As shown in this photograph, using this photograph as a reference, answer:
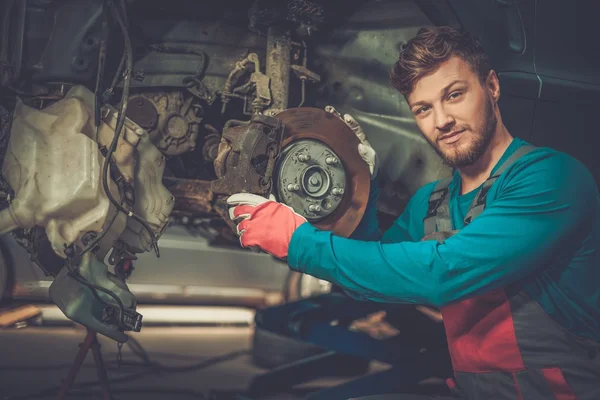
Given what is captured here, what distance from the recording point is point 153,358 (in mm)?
2490

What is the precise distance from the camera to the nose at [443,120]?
1.26 meters

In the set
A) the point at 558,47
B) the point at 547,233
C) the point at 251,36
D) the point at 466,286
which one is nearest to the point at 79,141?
the point at 251,36

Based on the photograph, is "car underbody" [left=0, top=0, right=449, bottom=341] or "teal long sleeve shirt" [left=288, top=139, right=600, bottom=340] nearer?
"teal long sleeve shirt" [left=288, top=139, right=600, bottom=340]

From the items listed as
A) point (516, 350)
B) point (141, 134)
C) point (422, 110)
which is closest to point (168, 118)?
point (141, 134)

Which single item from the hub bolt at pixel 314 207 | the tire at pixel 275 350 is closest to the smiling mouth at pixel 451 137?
the hub bolt at pixel 314 207

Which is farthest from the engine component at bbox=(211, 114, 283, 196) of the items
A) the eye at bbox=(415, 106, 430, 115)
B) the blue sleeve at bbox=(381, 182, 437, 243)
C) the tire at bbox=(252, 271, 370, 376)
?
the tire at bbox=(252, 271, 370, 376)

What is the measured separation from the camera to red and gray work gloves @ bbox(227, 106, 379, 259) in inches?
45.1

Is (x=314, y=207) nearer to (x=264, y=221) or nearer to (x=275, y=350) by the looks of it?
(x=264, y=221)

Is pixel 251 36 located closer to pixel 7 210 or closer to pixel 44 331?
pixel 7 210

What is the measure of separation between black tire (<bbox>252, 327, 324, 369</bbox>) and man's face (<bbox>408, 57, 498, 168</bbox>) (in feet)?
5.08

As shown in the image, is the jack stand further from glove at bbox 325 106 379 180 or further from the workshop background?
glove at bbox 325 106 379 180

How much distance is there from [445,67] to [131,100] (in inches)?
35.3

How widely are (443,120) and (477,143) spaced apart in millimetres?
98

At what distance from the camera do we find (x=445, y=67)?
129 cm
